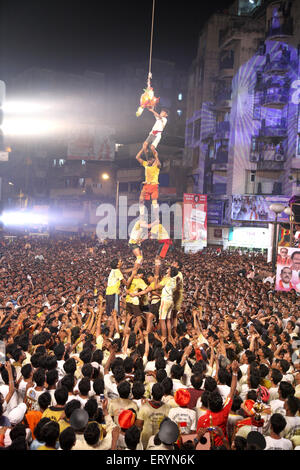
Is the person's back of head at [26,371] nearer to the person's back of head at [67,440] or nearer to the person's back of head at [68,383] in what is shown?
the person's back of head at [68,383]

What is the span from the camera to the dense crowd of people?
4.44m

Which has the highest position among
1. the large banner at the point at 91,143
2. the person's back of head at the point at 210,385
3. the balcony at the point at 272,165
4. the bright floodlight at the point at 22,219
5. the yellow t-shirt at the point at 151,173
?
the large banner at the point at 91,143

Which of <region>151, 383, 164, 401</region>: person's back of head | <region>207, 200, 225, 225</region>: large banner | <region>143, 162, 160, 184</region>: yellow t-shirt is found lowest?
<region>151, 383, 164, 401</region>: person's back of head

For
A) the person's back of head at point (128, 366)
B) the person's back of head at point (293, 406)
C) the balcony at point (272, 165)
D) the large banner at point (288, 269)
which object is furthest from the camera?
the balcony at point (272, 165)

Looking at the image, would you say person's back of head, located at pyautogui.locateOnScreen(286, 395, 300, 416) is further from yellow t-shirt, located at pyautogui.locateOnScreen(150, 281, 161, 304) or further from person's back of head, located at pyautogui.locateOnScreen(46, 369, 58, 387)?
yellow t-shirt, located at pyautogui.locateOnScreen(150, 281, 161, 304)

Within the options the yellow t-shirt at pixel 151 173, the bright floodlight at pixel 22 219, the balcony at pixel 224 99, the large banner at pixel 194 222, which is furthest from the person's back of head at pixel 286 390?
the bright floodlight at pixel 22 219

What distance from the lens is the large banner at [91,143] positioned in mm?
51031

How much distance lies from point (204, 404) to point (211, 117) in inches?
1678

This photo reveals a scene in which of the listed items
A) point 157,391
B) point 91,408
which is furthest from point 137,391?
point 91,408

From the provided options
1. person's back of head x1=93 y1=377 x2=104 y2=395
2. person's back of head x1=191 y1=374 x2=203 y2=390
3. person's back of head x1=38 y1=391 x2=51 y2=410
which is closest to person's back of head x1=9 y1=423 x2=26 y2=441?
person's back of head x1=38 y1=391 x2=51 y2=410

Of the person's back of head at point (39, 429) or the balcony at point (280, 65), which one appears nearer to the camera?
the person's back of head at point (39, 429)

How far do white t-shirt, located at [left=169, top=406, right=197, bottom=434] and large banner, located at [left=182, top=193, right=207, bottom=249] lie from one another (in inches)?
935

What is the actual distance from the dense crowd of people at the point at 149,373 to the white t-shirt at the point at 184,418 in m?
0.01

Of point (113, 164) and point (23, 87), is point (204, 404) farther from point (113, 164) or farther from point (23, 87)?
point (23, 87)
